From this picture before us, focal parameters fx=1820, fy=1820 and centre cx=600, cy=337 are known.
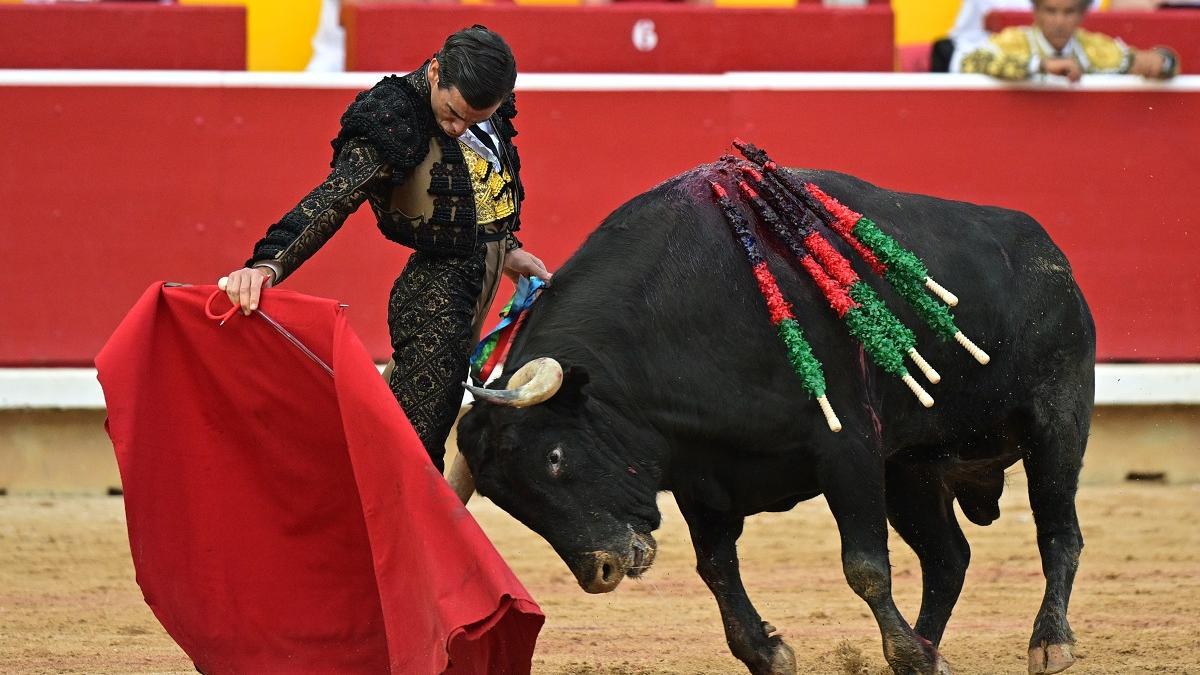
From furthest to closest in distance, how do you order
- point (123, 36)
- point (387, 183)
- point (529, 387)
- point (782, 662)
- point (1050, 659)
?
point (123, 36)
point (1050, 659)
point (782, 662)
point (387, 183)
point (529, 387)

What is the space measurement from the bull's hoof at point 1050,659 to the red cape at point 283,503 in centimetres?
130

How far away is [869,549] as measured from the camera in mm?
3979

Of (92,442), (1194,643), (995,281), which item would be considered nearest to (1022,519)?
(1194,643)

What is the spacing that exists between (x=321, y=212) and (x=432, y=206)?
267mm

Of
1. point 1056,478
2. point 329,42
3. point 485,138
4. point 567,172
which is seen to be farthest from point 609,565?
point 329,42

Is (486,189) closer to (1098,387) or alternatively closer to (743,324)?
(743,324)

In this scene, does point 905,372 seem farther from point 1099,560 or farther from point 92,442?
point 92,442

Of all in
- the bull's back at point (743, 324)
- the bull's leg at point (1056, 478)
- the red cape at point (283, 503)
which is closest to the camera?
the red cape at point (283, 503)

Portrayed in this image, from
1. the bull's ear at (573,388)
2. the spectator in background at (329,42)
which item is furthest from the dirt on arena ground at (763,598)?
the spectator in background at (329,42)

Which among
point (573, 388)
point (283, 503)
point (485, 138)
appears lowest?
point (283, 503)

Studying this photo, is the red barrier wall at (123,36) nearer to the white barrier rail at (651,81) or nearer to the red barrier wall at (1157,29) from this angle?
the white barrier rail at (651,81)

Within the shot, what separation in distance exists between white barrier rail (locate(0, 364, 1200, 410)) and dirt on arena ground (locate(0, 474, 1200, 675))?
369mm

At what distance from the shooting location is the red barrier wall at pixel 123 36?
679 cm

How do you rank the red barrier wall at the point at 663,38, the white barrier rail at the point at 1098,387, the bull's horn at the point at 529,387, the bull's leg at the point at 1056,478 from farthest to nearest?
1. the red barrier wall at the point at 663,38
2. the white barrier rail at the point at 1098,387
3. the bull's leg at the point at 1056,478
4. the bull's horn at the point at 529,387
